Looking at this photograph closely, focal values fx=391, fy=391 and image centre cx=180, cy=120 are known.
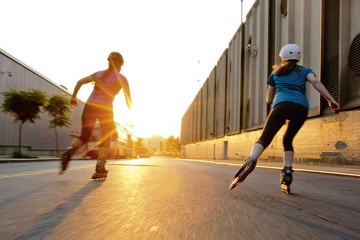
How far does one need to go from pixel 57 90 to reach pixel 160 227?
45.2 m

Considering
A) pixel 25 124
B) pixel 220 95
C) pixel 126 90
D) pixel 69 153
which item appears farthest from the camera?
pixel 220 95

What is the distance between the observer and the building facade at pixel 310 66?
14547 mm

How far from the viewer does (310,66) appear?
59.5ft

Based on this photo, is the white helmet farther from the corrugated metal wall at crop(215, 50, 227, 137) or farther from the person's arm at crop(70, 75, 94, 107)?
the corrugated metal wall at crop(215, 50, 227, 137)

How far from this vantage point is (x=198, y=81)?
68438 millimetres

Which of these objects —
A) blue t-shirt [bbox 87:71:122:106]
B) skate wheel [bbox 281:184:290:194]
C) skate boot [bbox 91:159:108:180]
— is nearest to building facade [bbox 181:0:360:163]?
skate wheel [bbox 281:184:290:194]

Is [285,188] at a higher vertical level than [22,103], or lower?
lower

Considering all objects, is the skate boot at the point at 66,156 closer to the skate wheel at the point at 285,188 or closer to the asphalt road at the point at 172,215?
the asphalt road at the point at 172,215

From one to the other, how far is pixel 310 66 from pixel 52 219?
1717 cm

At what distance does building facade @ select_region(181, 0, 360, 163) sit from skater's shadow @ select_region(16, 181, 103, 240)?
40.1 feet

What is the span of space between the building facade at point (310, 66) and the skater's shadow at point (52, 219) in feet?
40.1

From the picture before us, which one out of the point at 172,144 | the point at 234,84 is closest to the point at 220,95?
the point at 234,84

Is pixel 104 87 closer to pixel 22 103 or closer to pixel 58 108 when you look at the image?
pixel 22 103

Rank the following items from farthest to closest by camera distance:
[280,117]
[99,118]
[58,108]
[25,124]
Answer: [25,124]
[58,108]
[99,118]
[280,117]
